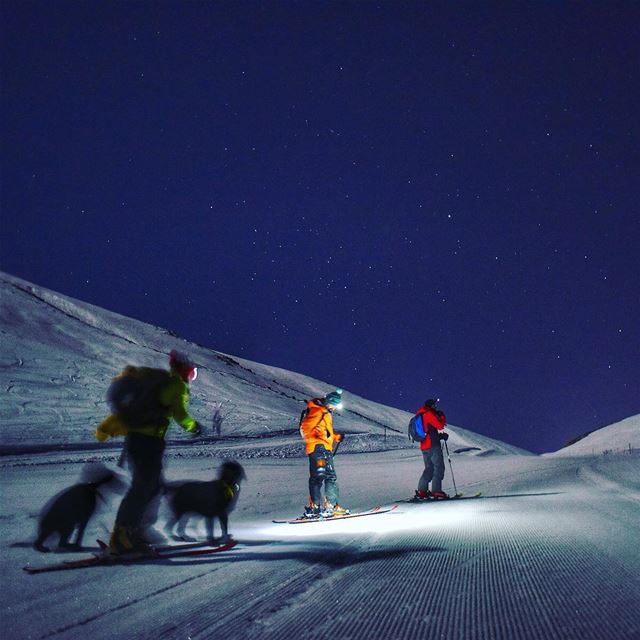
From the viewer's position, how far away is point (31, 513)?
25.2ft

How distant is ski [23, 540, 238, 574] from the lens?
454 centimetres

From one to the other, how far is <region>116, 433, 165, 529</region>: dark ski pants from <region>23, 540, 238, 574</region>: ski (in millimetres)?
314

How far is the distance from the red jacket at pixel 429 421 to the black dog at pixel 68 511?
676 cm

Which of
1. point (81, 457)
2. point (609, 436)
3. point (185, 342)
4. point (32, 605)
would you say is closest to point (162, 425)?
point (32, 605)

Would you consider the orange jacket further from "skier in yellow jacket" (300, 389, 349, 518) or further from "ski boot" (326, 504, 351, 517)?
"ski boot" (326, 504, 351, 517)

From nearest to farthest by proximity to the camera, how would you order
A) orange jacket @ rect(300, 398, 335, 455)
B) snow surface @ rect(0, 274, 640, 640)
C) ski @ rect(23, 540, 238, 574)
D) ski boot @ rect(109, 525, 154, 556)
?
snow surface @ rect(0, 274, 640, 640) → ski @ rect(23, 540, 238, 574) → ski boot @ rect(109, 525, 154, 556) → orange jacket @ rect(300, 398, 335, 455)

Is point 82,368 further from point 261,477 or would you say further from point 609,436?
point 609,436

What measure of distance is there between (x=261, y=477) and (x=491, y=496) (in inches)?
244

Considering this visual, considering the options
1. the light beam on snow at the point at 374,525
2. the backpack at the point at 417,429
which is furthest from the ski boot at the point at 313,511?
the backpack at the point at 417,429

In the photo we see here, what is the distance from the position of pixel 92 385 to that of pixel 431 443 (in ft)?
89.9

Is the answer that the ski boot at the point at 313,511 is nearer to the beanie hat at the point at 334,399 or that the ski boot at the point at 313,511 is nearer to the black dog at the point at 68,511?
the beanie hat at the point at 334,399

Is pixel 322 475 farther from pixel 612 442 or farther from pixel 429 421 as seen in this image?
pixel 612 442

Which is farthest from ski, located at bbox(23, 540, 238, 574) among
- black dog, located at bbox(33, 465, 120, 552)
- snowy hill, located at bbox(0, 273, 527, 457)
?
snowy hill, located at bbox(0, 273, 527, 457)

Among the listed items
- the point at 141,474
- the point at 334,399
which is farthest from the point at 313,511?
the point at 141,474
